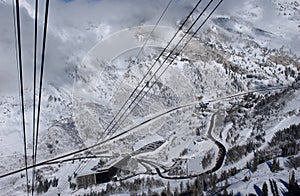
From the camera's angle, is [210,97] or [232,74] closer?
[210,97]

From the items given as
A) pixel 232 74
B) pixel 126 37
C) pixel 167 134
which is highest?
pixel 232 74

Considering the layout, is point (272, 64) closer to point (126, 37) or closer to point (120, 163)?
point (120, 163)

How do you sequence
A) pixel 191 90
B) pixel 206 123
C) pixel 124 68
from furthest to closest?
pixel 124 68
pixel 191 90
pixel 206 123

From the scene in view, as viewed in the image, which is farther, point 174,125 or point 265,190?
point 174,125

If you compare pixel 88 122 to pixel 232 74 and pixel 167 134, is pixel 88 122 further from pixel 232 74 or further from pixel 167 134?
pixel 232 74

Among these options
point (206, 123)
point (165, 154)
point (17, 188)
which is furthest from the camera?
point (206, 123)

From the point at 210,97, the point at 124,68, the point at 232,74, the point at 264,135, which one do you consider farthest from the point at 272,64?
the point at 264,135

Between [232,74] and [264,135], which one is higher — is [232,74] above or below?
above
